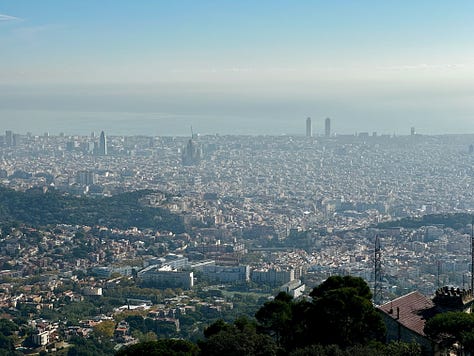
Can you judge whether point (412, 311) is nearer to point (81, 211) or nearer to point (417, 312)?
point (417, 312)

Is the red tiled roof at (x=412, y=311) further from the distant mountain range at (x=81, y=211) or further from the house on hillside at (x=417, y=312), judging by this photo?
the distant mountain range at (x=81, y=211)

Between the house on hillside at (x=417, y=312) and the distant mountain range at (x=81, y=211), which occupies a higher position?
the house on hillside at (x=417, y=312)

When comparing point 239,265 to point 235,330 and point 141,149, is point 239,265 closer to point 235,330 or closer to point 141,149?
point 235,330

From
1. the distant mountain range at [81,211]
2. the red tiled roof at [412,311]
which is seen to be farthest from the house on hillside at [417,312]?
the distant mountain range at [81,211]

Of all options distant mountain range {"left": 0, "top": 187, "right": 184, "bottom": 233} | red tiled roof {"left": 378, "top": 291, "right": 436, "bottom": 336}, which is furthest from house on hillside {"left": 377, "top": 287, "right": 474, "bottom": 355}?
distant mountain range {"left": 0, "top": 187, "right": 184, "bottom": 233}

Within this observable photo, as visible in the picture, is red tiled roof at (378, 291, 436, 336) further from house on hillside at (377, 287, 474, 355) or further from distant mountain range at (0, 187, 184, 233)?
distant mountain range at (0, 187, 184, 233)

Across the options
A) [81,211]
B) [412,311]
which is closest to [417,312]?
[412,311]

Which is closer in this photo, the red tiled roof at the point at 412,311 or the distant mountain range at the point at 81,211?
the red tiled roof at the point at 412,311

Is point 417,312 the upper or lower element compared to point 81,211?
upper

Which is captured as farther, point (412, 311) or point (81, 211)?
point (81, 211)
